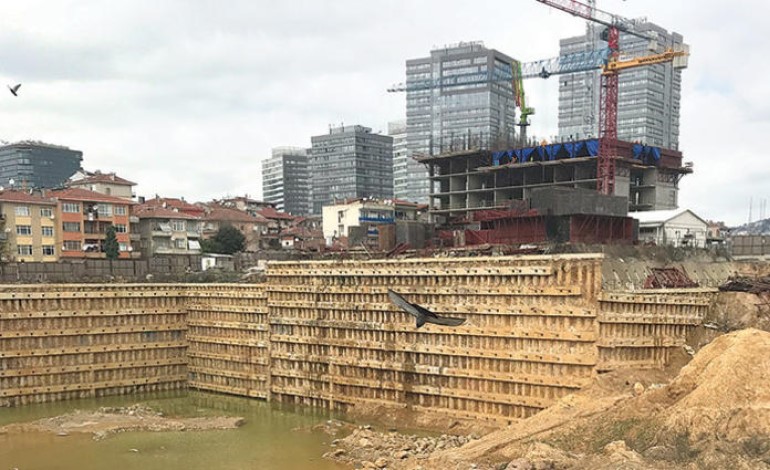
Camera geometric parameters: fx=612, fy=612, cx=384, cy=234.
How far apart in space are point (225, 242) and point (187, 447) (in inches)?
1388

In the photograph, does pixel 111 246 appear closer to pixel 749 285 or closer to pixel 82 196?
pixel 82 196

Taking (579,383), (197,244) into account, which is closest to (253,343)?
(579,383)

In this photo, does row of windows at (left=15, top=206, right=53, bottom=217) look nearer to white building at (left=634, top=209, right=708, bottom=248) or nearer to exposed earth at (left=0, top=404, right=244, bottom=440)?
exposed earth at (left=0, top=404, right=244, bottom=440)

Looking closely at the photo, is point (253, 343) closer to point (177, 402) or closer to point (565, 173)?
point (177, 402)

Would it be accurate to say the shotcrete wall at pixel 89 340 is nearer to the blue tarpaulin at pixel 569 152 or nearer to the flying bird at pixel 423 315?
the flying bird at pixel 423 315

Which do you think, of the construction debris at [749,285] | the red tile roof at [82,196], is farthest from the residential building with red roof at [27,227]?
the construction debris at [749,285]

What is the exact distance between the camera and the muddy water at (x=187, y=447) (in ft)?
71.9

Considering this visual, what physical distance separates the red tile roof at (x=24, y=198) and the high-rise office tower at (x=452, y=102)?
92.8 metres

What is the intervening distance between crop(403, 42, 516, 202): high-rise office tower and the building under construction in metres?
68.7

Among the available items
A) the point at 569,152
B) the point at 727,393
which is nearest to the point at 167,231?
the point at 569,152

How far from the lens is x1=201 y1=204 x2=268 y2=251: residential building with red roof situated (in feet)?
207

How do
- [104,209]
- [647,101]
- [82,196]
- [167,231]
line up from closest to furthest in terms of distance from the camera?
[82,196], [104,209], [167,231], [647,101]

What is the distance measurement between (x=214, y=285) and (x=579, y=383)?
770 inches

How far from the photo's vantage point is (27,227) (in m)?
49.5
